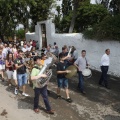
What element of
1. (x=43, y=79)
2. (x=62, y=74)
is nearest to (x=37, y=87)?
(x=43, y=79)

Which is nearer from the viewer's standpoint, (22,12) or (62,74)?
(62,74)

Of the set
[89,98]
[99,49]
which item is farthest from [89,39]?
[89,98]

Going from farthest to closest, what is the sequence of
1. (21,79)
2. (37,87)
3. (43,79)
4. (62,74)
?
(21,79), (62,74), (37,87), (43,79)

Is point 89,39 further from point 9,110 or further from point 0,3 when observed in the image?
point 0,3

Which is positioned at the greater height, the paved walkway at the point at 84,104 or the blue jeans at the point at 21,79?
the blue jeans at the point at 21,79

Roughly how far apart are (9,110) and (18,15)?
2062cm

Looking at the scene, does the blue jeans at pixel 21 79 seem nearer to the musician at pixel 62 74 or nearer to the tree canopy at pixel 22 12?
the musician at pixel 62 74

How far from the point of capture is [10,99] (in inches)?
323

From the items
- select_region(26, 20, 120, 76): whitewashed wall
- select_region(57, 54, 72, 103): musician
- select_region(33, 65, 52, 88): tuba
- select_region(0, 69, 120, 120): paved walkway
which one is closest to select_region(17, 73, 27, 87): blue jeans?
select_region(0, 69, 120, 120): paved walkway

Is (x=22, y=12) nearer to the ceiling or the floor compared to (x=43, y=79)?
nearer to the ceiling

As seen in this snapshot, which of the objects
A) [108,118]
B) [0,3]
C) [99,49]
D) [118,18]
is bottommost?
[108,118]

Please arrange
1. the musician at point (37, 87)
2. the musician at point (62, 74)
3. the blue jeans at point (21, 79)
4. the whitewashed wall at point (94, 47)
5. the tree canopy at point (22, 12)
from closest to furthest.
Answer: the musician at point (37, 87), the musician at point (62, 74), the blue jeans at point (21, 79), the whitewashed wall at point (94, 47), the tree canopy at point (22, 12)

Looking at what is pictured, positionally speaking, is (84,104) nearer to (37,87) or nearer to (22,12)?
(37,87)

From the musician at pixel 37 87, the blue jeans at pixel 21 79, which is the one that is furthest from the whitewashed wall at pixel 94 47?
the musician at pixel 37 87
